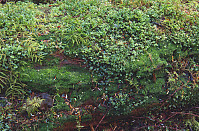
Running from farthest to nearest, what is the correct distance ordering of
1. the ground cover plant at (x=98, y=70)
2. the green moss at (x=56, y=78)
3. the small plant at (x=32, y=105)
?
1. the green moss at (x=56, y=78)
2. the ground cover plant at (x=98, y=70)
3. the small plant at (x=32, y=105)

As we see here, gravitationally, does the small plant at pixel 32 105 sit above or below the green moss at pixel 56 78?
below

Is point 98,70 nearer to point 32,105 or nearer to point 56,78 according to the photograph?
point 56,78

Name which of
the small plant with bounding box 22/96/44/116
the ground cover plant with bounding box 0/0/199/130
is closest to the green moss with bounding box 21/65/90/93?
the ground cover plant with bounding box 0/0/199/130

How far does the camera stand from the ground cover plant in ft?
13.9

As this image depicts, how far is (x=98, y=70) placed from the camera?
455 cm

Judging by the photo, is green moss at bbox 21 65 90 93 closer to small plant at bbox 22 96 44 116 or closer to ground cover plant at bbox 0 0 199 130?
ground cover plant at bbox 0 0 199 130

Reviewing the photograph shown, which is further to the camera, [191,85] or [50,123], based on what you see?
[191,85]

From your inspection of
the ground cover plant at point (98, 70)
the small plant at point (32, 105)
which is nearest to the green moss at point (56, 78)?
the ground cover plant at point (98, 70)

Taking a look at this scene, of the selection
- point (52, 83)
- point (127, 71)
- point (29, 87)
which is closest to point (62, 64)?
point (52, 83)

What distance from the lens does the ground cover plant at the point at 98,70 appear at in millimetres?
4227

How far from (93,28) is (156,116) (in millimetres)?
3229

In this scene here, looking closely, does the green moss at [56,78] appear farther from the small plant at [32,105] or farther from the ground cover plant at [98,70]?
the small plant at [32,105]

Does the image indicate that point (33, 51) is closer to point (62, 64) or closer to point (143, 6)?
point (62, 64)

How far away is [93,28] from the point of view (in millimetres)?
4883
